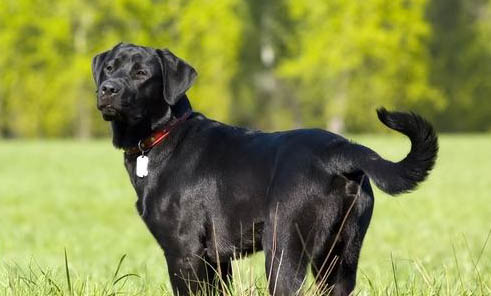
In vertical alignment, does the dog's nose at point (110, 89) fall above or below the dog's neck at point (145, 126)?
above

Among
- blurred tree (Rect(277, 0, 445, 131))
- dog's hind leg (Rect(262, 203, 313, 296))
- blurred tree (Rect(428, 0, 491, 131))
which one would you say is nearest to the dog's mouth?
dog's hind leg (Rect(262, 203, 313, 296))

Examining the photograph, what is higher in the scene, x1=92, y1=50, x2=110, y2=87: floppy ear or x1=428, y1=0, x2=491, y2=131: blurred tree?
x1=92, y1=50, x2=110, y2=87: floppy ear

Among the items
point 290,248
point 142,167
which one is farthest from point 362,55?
point 290,248

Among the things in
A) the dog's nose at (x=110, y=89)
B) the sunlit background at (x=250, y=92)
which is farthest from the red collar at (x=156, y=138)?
the sunlit background at (x=250, y=92)

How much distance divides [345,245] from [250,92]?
52.3 metres

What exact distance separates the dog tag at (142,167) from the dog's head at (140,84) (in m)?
0.25

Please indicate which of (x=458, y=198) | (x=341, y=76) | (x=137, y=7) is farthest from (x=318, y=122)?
(x=458, y=198)

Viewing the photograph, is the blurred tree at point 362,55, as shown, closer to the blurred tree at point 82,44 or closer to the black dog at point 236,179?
the blurred tree at point 82,44

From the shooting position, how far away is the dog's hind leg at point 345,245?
3.94 m

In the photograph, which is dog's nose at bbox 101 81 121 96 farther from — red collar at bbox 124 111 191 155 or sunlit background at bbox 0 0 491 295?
sunlit background at bbox 0 0 491 295

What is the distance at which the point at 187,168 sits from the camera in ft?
14.9

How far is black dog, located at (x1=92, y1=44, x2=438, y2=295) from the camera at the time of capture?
3.90 meters

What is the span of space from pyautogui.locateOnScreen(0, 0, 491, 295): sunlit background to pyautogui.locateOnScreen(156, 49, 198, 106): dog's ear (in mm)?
2560

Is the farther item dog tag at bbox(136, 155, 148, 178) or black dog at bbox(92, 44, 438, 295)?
dog tag at bbox(136, 155, 148, 178)
